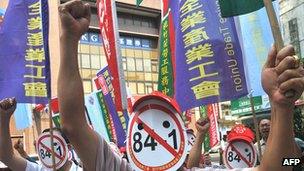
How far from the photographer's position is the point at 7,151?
3520mm

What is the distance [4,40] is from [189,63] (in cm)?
202

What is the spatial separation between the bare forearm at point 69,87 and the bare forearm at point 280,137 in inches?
32.8

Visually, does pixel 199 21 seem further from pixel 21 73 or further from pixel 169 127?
pixel 169 127

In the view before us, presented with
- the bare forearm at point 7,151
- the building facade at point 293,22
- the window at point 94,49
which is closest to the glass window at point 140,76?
the window at point 94,49

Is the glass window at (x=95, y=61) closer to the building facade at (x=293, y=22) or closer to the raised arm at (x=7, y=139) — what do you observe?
the building facade at (x=293, y=22)

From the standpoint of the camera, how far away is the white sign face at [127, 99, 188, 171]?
2482mm

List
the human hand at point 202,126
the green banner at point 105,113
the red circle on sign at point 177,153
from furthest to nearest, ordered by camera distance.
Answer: the green banner at point 105,113 < the human hand at point 202,126 < the red circle on sign at point 177,153

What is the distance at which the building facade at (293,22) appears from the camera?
113ft

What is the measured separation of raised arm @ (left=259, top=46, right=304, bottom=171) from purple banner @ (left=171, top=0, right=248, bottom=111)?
124 inches

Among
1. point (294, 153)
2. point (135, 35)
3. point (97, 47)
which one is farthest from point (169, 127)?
point (135, 35)

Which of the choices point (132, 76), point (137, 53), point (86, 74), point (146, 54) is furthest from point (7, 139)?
point (146, 54)

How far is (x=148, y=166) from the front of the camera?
2.46 meters

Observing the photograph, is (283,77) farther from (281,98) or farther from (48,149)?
(48,149)

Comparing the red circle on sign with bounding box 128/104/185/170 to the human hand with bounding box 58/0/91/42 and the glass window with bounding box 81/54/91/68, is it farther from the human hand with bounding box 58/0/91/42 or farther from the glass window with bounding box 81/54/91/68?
the glass window with bounding box 81/54/91/68
